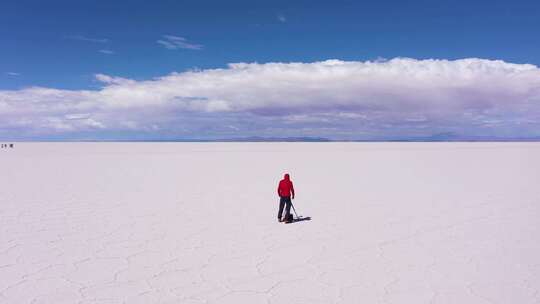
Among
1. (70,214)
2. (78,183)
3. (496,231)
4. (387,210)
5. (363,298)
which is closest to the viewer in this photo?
(363,298)

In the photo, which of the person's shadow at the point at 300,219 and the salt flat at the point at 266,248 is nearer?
the salt flat at the point at 266,248

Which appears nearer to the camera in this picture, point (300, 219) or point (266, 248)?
point (266, 248)

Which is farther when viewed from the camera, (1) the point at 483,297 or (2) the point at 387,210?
(2) the point at 387,210

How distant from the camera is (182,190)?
45.9ft

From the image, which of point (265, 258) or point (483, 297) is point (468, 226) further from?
point (265, 258)

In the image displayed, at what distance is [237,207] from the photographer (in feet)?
35.4

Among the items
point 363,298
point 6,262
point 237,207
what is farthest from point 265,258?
point 237,207

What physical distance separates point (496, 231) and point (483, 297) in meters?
3.53

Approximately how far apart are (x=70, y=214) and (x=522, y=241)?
9.24m

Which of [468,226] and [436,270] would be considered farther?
[468,226]

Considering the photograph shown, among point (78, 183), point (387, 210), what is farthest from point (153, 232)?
point (78, 183)

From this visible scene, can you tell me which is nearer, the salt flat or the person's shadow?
the salt flat

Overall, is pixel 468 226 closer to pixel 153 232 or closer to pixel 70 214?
pixel 153 232

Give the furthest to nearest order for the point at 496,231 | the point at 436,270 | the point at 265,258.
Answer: the point at 496,231 → the point at 265,258 → the point at 436,270
